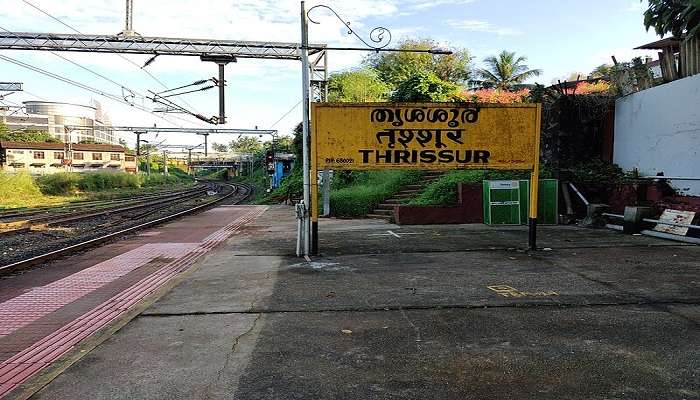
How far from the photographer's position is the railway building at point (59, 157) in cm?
5934

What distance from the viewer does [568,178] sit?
15.3 meters

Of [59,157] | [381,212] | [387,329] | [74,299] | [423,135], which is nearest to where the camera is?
[387,329]

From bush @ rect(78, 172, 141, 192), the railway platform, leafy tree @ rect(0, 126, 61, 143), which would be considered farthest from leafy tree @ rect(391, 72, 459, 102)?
leafy tree @ rect(0, 126, 61, 143)

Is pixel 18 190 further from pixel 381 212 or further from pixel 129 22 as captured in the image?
pixel 381 212

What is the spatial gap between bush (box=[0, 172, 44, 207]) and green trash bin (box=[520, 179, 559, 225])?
1146 inches

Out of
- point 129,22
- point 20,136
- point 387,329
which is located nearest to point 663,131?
point 387,329

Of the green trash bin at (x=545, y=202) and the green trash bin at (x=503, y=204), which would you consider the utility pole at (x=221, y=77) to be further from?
the green trash bin at (x=545, y=202)

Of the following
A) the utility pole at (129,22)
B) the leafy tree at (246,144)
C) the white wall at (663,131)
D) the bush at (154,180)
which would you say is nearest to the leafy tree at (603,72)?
the white wall at (663,131)

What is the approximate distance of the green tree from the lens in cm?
3225

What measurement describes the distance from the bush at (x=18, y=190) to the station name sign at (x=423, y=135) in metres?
28.2

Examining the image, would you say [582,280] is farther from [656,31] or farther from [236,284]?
[656,31]

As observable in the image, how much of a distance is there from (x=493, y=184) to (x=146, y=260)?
31.6ft

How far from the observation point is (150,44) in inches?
837

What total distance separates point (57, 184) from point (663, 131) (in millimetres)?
40274
